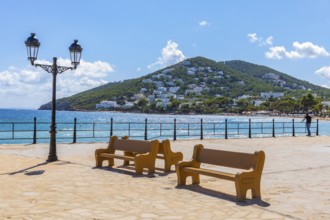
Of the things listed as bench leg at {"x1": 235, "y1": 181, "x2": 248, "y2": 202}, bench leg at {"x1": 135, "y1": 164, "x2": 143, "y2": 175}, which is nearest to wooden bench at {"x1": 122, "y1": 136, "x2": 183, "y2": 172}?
bench leg at {"x1": 135, "y1": 164, "x2": 143, "y2": 175}

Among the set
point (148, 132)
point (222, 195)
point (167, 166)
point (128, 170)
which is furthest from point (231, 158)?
point (148, 132)

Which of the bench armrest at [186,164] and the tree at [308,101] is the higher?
the tree at [308,101]

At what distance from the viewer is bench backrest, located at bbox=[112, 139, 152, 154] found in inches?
374

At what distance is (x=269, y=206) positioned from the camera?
622 cm

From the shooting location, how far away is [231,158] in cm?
721

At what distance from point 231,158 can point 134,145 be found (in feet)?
10.7

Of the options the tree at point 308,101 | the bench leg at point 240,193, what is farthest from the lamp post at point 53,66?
the tree at point 308,101

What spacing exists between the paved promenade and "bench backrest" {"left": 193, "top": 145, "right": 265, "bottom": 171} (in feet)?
1.78

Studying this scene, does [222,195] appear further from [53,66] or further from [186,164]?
[53,66]

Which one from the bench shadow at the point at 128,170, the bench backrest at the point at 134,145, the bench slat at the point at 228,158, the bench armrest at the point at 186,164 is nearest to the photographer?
the bench slat at the point at 228,158

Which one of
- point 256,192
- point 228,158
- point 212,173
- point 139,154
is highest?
point 228,158

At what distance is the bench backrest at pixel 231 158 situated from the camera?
681 cm

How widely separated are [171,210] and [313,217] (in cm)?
201

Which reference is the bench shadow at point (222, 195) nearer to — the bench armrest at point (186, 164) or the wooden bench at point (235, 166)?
the wooden bench at point (235, 166)
